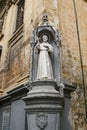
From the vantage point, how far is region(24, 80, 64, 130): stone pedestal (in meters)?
4.48

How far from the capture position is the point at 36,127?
452 cm

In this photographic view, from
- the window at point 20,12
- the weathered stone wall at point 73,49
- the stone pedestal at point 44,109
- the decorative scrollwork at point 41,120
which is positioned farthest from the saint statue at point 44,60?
the window at point 20,12

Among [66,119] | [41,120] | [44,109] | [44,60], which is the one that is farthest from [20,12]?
[41,120]

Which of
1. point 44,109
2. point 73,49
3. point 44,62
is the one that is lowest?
point 44,109

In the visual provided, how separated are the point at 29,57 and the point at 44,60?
1.52 metres

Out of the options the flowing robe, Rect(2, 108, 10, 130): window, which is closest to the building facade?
Rect(2, 108, 10, 130): window

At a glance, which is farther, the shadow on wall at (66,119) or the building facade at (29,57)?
the building facade at (29,57)

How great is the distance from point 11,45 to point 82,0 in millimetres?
3751

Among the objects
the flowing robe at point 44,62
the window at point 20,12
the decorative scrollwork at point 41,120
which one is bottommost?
the decorative scrollwork at point 41,120

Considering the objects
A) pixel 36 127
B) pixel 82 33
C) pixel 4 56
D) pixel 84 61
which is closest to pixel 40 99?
pixel 36 127

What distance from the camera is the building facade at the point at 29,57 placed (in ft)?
20.1

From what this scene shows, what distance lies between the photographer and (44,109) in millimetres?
4543

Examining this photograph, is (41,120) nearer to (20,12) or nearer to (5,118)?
(5,118)

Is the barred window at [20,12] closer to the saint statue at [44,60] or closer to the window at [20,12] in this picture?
the window at [20,12]
